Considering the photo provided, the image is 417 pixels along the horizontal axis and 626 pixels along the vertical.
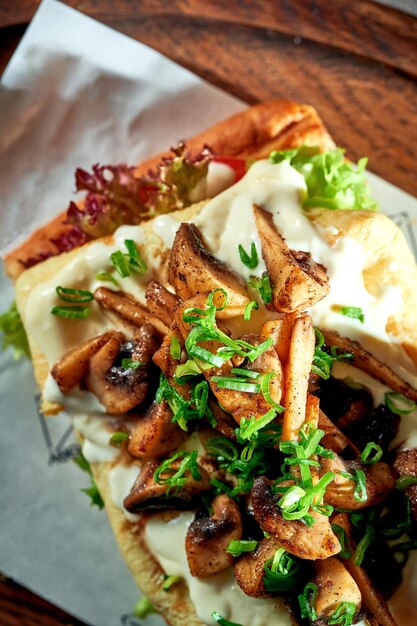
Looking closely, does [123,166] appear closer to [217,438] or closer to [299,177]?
[299,177]

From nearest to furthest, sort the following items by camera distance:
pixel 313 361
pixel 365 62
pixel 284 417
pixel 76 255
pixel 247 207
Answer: pixel 284 417 < pixel 313 361 < pixel 247 207 < pixel 76 255 < pixel 365 62

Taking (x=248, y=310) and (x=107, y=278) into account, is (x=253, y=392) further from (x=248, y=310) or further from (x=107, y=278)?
(x=107, y=278)

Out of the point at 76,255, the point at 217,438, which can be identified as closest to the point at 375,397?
the point at 217,438

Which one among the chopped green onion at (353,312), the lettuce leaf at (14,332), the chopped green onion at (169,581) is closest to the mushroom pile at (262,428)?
the chopped green onion at (353,312)

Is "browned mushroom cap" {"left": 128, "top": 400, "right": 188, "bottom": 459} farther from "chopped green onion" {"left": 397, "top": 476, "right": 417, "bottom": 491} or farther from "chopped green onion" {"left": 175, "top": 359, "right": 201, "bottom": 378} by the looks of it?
"chopped green onion" {"left": 397, "top": 476, "right": 417, "bottom": 491}

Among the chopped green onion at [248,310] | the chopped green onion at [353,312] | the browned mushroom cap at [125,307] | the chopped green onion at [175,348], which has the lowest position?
the browned mushroom cap at [125,307]

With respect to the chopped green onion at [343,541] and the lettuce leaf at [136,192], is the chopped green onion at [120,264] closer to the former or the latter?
the lettuce leaf at [136,192]

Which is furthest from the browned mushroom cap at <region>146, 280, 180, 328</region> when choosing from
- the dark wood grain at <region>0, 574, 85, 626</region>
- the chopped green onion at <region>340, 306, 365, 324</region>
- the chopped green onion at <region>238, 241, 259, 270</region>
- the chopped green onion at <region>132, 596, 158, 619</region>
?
the dark wood grain at <region>0, 574, 85, 626</region>
